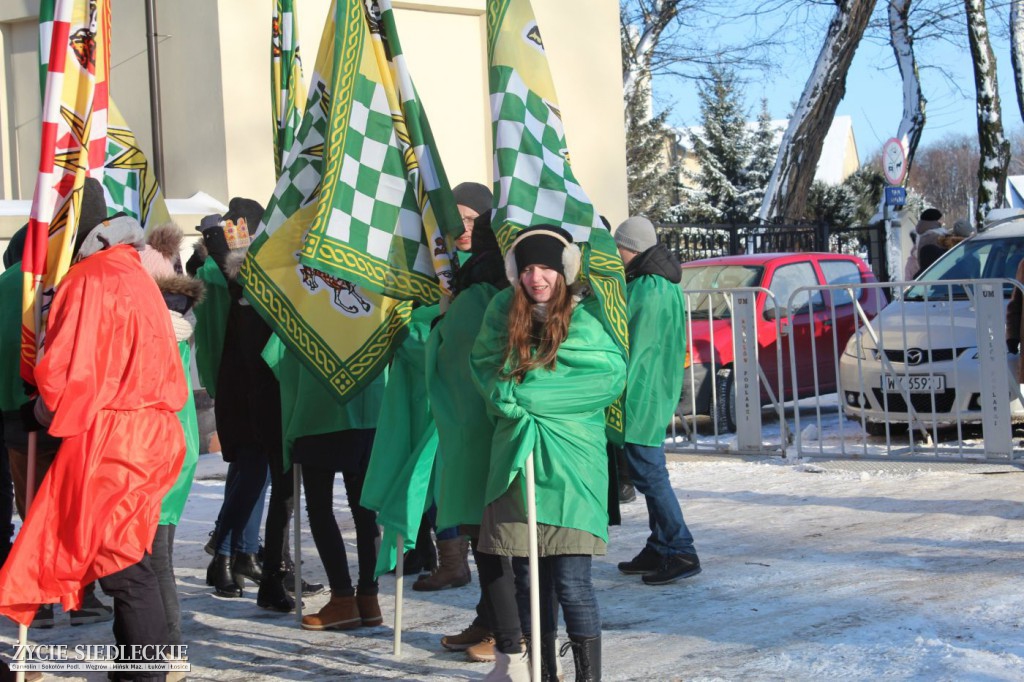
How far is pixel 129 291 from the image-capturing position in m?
4.69

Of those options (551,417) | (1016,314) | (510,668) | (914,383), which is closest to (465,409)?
(551,417)

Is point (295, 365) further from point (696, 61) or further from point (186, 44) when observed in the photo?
point (696, 61)

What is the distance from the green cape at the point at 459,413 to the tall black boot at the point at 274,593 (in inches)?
68.7

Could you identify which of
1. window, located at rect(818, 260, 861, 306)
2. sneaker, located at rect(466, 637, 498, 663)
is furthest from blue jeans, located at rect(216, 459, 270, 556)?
window, located at rect(818, 260, 861, 306)

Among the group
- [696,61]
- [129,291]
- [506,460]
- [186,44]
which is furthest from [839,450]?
[696,61]

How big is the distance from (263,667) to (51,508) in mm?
1375

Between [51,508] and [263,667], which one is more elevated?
[51,508]

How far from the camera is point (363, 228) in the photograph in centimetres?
580

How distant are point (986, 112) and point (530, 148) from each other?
2107 centimetres

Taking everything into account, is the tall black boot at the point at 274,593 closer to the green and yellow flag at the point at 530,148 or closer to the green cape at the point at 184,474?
the green cape at the point at 184,474

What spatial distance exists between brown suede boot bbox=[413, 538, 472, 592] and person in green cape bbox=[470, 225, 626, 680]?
7.00 feet

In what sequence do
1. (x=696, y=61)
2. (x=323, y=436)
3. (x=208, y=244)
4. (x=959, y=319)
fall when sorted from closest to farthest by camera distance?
(x=323, y=436)
(x=208, y=244)
(x=959, y=319)
(x=696, y=61)

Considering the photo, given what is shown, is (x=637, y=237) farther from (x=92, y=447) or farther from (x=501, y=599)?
(x=92, y=447)

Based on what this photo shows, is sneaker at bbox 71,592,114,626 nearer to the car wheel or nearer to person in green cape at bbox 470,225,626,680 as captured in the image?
person in green cape at bbox 470,225,626,680
